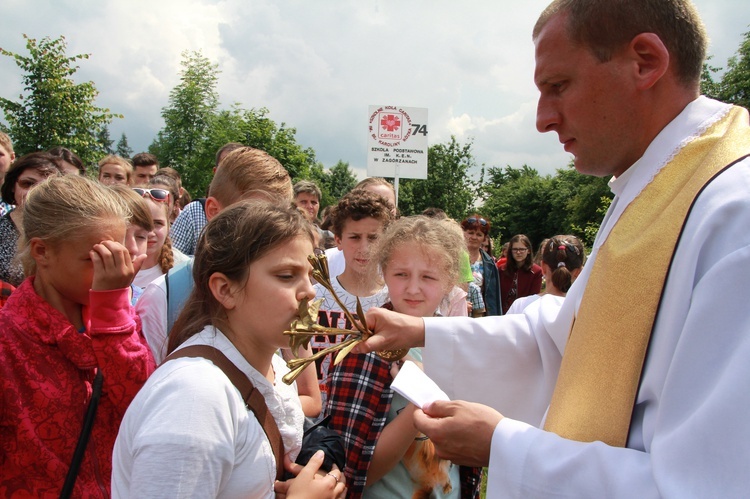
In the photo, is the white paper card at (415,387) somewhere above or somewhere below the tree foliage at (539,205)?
below

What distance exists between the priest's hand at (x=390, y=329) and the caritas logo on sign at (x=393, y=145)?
8.07m

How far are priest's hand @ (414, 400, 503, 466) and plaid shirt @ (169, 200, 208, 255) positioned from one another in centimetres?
359

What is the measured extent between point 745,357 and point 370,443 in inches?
60.3

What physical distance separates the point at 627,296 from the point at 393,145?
895 cm

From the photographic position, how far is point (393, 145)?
408 inches

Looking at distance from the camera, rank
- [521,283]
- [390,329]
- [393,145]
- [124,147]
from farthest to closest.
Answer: [124,147]
[393,145]
[521,283]
[390,329]

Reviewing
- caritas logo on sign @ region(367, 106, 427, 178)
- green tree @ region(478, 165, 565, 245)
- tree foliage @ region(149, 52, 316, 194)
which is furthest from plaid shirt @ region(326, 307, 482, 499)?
green tree @ region(478, 165, 565, 245)

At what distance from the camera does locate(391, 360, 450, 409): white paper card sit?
1.79 meters

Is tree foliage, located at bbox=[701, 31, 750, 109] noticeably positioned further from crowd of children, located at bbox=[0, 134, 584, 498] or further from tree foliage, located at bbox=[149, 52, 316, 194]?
crowd of children, located at bbox=[0, 134, 584, 498]

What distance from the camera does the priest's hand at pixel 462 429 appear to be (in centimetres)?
171

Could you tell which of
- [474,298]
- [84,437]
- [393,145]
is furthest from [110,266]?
[393,145]

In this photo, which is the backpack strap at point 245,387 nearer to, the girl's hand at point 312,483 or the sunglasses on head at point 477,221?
the girl's hand at point 312,483

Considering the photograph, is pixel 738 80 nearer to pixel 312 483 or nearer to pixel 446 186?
pixel 446 186

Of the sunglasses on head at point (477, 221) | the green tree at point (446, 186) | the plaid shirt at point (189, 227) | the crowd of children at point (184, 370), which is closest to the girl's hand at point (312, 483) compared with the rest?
the crowd of children at point (184, 370)
